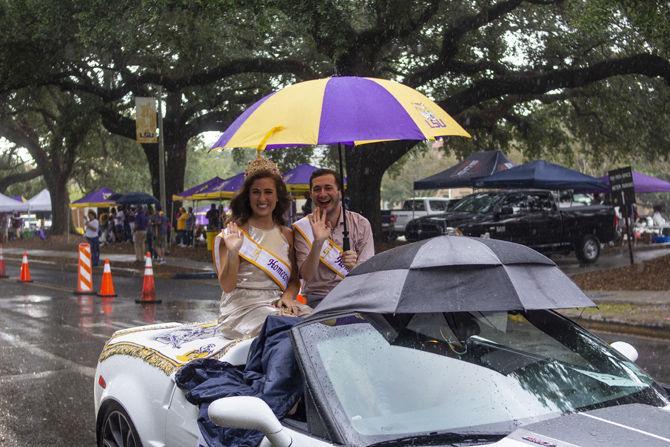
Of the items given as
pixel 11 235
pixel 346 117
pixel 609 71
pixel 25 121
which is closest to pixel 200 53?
pixel 609 71

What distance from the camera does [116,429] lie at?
462 centimetres

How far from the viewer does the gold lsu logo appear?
19.0ft

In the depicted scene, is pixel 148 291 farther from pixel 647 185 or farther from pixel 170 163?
pixel 647 185

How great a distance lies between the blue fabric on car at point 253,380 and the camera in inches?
138

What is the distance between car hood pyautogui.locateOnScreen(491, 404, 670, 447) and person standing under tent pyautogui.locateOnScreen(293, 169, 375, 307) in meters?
2.58

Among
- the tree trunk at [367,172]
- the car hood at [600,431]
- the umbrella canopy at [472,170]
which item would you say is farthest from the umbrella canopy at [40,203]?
the car hood at [600,431]

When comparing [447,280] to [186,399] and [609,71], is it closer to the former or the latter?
[186,399]

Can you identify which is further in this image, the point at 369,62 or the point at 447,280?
the point at 369,62

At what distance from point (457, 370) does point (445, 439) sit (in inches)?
12.9

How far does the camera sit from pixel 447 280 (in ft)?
11.1

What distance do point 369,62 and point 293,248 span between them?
57.5 feet

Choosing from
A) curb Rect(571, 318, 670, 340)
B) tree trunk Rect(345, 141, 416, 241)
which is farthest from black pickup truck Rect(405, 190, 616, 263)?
curb Rect(571, 318, 670, 340)

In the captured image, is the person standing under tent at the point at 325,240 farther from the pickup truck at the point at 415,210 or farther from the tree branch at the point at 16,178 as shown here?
the tree branch at the point at 16,178

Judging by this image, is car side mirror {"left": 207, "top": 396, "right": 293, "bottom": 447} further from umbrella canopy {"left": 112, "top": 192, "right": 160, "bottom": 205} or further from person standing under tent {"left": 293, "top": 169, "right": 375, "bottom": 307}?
umbrella canopy {"left": 112, "top": 192, "right": 160, "bottom": 205}
